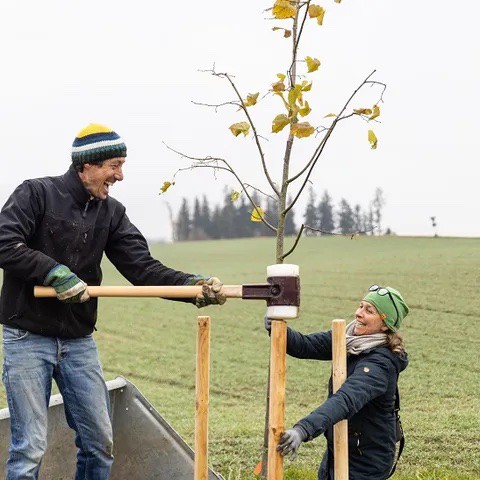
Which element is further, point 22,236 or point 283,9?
point 283,9

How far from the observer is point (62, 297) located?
3.28 m

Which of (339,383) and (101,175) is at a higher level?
(101,175)

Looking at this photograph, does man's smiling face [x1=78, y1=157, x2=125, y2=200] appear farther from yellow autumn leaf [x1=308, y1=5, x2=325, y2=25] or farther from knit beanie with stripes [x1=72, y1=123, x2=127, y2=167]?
yellow autumn leaf [x1=308, y1=5, x2=325, y2=25]

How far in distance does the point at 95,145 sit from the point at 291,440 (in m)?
1.68

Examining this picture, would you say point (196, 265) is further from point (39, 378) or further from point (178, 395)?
point (39, 378)

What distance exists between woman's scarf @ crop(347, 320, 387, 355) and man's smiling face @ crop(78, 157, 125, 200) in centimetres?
140

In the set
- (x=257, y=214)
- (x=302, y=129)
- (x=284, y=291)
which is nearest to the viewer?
(x=284, y=291)

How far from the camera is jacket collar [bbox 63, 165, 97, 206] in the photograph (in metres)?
3.65

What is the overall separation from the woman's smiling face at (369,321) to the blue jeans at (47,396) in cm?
135

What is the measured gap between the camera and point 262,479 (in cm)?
501

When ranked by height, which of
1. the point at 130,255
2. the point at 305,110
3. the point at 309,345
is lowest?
the point at 309,345

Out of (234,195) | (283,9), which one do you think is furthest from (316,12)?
(234,195)

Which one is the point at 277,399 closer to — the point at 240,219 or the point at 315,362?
the point at 315,362

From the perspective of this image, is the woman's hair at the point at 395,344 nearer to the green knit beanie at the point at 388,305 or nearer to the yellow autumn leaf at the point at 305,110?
the green knit beanie at the point at 388,305
